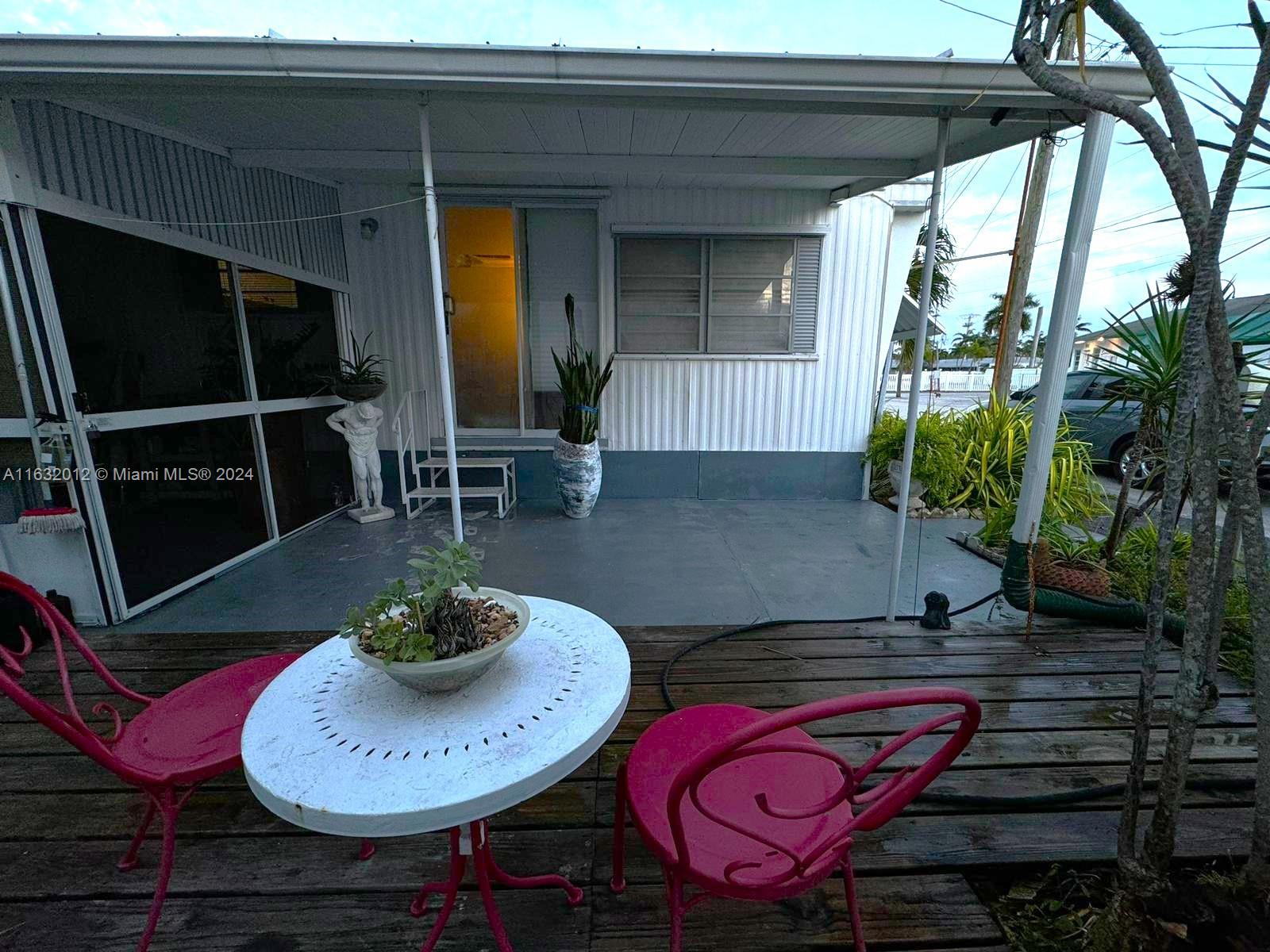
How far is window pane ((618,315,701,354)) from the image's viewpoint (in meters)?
4.66

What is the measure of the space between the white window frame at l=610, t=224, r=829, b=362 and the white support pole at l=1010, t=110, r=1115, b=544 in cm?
241

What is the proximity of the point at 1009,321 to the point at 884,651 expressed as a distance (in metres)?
5.40

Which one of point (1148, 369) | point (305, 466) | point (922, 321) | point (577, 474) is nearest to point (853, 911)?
point (922, 321)

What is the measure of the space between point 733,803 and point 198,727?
4.10 ft

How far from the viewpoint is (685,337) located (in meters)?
4.70

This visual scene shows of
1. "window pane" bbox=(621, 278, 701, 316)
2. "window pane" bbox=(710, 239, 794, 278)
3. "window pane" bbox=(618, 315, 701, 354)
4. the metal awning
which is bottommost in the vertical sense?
"window pane" bbox=(618, 315, 701, 354)

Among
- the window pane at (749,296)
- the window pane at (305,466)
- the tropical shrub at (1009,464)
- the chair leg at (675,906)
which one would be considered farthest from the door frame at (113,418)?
the tropical shrub at (1009,464)

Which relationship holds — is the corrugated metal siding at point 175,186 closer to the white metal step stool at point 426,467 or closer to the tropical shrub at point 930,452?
the white metal step stool at point 426,467

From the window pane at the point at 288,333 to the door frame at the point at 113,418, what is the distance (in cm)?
9

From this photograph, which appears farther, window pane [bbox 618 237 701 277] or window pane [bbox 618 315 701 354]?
window pane [bbox 618 315 701 354]

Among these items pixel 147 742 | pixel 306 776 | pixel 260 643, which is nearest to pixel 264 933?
pixel 147 742

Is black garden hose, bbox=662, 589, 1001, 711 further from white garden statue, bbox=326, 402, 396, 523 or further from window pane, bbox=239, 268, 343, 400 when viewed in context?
window pane, bbox=239, 268, 343, 400

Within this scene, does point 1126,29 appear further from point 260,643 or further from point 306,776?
point 260,643

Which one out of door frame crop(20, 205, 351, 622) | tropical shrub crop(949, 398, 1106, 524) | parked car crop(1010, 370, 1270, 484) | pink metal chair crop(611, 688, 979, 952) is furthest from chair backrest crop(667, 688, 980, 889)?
parked car crop(1010, 370, 1270, 484)
